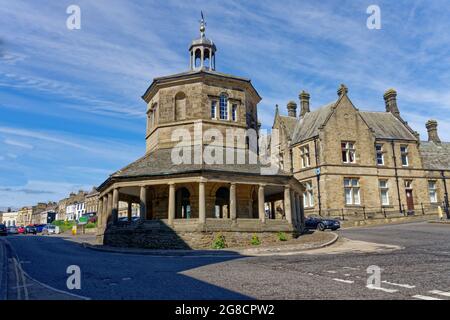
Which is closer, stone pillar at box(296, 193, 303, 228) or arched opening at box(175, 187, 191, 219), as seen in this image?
arched opening at box(175, 187, 191, 219)

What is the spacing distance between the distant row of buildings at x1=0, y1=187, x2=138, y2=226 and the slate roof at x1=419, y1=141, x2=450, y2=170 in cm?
4519

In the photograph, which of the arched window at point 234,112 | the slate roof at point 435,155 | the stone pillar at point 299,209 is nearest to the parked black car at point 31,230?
the arched window at point 234,112

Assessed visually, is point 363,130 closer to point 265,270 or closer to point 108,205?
point 108,205

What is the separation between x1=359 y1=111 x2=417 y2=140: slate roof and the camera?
122 feet

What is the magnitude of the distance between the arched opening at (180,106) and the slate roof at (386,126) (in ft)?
75.9

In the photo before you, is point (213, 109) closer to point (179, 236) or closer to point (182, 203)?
point (182, 203)

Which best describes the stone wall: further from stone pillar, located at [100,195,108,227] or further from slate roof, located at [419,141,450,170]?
slate roof, located at [419,141,450,170]

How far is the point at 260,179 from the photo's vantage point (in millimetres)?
19875

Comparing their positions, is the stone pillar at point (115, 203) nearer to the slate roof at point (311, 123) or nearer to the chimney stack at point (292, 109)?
the slate roof at point (311, 123)

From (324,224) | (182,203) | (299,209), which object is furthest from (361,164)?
(182,203)

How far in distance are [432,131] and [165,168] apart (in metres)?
39.5

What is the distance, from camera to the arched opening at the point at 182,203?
21.6 m

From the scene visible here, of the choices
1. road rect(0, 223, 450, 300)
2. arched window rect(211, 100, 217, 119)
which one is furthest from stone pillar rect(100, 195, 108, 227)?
road rect(0, 223, 450, 300)

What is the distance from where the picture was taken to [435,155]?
133ft
